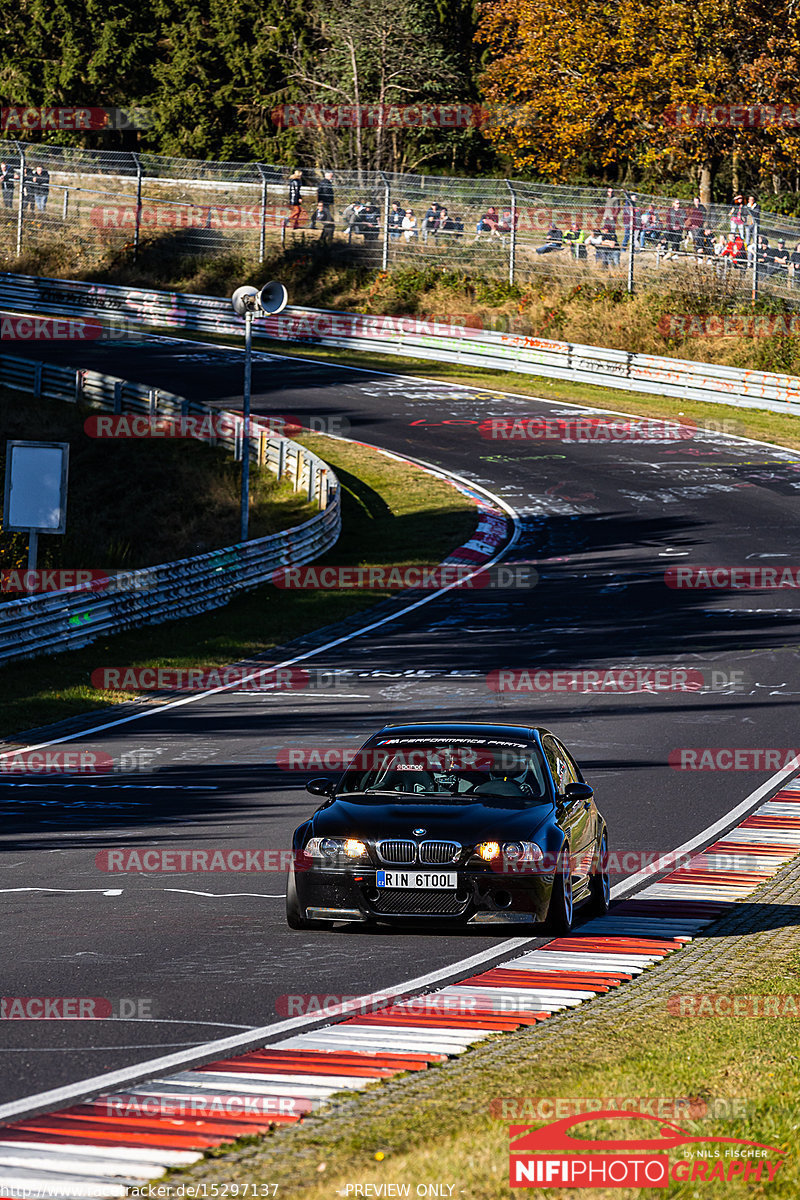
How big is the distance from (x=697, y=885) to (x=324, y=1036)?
202 inches

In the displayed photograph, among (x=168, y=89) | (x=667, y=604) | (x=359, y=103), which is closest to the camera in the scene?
(x=667, y=604)

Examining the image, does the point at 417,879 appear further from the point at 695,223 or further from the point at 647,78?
the point at 647,78

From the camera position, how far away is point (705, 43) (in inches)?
2243

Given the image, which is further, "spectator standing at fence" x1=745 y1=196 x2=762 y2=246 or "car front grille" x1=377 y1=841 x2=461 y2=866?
"spectator standing at fence" x1=745 y1=196 x2=762 y2=246

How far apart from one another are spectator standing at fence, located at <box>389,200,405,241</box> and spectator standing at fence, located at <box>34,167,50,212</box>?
1410 centimetres

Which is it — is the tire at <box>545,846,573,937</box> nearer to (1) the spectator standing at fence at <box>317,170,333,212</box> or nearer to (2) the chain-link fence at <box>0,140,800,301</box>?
(2) the chain-link fence at <box>0,140,800,301</box>

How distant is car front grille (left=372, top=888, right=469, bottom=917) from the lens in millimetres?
9688

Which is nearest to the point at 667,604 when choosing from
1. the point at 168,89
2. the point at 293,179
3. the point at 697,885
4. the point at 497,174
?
the point at 697,885

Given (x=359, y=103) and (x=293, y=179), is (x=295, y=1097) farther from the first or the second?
(x=359, y=103)

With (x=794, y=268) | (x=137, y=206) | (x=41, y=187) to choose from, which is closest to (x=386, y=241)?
(x=137, y=206)

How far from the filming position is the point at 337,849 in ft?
32.3

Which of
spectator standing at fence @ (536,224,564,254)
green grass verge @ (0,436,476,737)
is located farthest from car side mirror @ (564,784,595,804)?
spectator standing at fence @ (536,224,564,254)

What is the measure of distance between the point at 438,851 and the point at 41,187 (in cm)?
5675

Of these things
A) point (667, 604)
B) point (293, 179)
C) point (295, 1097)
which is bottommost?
point (667, 604)
